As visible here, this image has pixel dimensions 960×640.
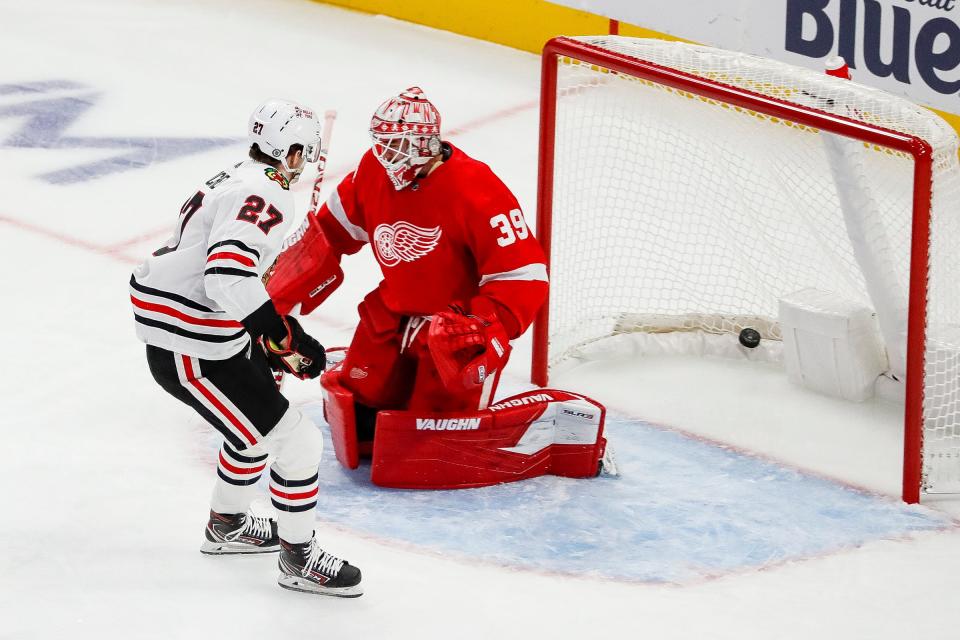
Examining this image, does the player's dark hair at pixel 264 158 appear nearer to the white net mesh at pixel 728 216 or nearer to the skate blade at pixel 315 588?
the skate blade at pixel 315 588

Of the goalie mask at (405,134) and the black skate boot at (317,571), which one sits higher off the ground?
the goalie mask at (405,134)

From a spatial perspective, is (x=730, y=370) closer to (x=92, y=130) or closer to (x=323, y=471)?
(x=323, y=471)

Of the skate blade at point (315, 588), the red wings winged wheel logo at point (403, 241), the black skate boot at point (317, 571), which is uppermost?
the red wings winged wheel logo at point (403, 241)

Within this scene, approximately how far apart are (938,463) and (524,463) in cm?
107

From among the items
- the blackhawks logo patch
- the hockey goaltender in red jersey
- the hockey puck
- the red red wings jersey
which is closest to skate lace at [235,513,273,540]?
the hockey goaltender in red jersey

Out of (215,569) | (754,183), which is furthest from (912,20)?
(215,569)

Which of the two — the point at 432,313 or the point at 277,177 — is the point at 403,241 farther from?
the point at 277,177

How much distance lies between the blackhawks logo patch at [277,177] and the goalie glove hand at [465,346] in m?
0.59

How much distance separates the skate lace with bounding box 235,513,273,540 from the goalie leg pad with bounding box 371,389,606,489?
1.33 ft

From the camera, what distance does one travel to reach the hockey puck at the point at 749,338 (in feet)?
15.6

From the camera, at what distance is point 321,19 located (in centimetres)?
809

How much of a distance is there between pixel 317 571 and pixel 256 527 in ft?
0.86

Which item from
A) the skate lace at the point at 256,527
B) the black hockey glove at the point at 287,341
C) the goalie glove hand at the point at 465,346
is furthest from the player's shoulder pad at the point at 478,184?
the skate lace at the point at 256,527

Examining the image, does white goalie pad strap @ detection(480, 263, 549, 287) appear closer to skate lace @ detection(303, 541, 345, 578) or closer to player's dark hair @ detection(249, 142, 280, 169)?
player's dark hair @ detection(249, 142, 280, 169)
